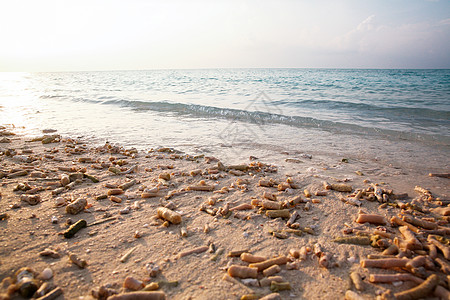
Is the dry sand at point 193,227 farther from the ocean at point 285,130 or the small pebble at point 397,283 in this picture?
the ocean at point 285,130

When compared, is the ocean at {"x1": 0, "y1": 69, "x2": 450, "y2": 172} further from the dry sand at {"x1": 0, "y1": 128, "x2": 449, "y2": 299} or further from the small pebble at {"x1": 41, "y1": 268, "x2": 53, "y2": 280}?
the small pebble at {"x1": 41, "y1": 268, "x2": 53, "y2": 280}

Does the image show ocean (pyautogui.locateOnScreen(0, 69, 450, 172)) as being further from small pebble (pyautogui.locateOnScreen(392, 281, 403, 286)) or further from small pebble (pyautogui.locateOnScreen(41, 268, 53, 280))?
small pebble (pyautogui.locateOnScreen(41, 268, 53, 280))

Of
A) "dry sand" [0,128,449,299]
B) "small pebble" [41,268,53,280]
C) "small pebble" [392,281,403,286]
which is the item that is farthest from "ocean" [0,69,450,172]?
"small pebble" [41,268,53,280]

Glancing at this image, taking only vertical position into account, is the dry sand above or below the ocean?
below

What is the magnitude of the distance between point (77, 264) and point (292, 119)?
10.2 metres

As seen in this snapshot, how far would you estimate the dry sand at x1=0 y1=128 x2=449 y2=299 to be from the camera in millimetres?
2035

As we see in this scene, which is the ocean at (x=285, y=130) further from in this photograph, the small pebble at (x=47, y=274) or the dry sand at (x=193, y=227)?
the small pebble at (x=47, y=274)

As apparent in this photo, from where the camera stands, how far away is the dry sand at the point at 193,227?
2035 millimetres

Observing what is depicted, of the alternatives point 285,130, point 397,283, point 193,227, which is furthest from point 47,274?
point 285,130

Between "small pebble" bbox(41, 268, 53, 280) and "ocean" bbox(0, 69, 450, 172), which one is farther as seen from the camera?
"ocean" bbox(0, 69, 450, 172)

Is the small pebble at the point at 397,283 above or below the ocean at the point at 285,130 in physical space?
below

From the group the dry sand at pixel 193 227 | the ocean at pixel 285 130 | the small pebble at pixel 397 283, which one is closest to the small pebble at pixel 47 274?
the dry sand at pixel 193 227

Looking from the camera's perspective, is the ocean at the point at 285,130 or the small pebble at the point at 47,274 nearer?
the small pebble at the point at 47,274

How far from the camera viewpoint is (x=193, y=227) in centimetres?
287
